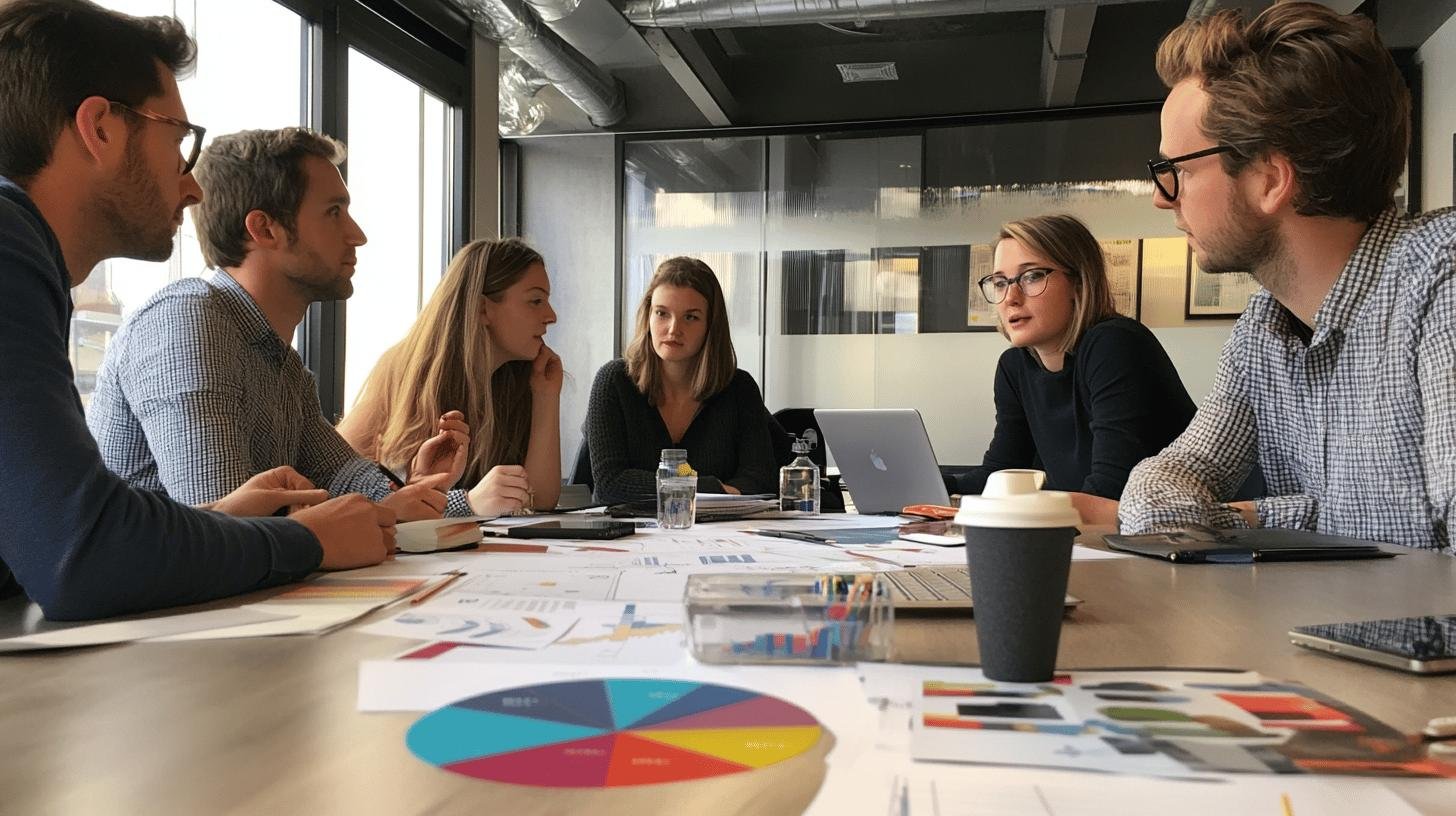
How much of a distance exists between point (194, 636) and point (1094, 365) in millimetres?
2325

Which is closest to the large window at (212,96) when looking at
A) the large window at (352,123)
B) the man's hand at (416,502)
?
the large window at (352,123)

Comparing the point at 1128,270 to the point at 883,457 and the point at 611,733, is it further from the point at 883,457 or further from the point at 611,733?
the point at 611,733

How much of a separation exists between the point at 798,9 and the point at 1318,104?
291cm

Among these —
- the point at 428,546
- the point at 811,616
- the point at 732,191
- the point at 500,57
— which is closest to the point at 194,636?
the point at 811,616

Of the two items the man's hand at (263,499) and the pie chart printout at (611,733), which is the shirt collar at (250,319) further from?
the pie chart printout at (611,733)

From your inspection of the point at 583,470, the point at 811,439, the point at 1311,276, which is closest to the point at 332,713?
the point at 1311,276

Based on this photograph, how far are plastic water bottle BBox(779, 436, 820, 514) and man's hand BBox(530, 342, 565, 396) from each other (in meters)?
0.76

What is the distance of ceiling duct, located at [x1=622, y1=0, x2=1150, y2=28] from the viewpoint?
166 inches

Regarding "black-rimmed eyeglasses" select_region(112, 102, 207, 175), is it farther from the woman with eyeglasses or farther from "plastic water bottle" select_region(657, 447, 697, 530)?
the woman with eyeglasses

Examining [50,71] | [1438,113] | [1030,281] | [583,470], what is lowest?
[583,470]

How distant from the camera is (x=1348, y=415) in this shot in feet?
5.64

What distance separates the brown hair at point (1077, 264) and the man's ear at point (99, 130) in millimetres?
2278

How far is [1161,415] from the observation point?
106 inches

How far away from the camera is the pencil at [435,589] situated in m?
1.11
